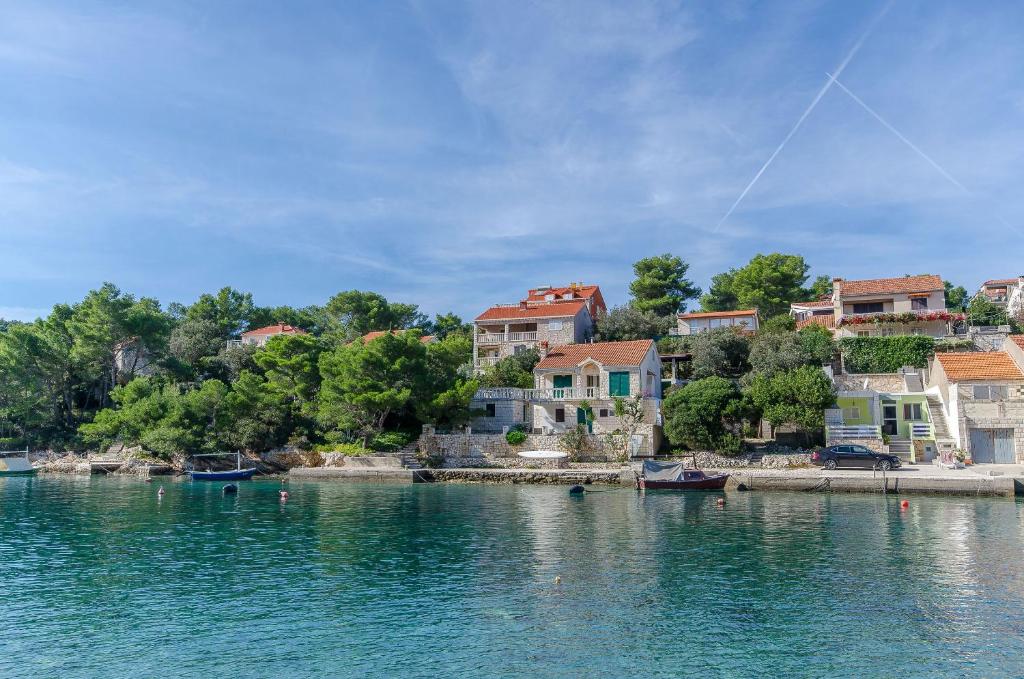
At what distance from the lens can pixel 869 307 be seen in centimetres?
5581

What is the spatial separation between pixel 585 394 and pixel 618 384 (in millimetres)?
2498

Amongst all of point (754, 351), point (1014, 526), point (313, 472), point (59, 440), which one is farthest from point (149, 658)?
point (59, 440)

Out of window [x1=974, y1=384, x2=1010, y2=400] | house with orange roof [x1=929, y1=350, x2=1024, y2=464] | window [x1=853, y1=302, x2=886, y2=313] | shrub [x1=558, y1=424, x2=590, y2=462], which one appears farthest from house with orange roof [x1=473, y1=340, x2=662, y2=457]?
window [x1=974, y1=384, x2=1010, y2=400]

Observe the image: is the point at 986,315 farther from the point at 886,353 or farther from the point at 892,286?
the point at 886,353

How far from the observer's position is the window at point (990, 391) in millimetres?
39625

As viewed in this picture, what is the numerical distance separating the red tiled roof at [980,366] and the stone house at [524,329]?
29030 millimetres

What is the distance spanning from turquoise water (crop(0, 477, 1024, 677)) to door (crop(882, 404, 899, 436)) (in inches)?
551

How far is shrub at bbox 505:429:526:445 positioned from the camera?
1897 inches

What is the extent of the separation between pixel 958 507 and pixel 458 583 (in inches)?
960

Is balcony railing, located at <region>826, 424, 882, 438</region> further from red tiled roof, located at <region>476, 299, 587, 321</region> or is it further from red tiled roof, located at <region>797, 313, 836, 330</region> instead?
red tiled roof, located at <region>476, 299, 587, 321</region>

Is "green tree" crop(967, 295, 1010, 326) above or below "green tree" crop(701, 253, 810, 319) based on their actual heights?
below

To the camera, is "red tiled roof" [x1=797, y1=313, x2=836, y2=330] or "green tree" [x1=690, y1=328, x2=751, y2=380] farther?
"red tiled roof" [x1=797, y1=313, x2=836, y2=330]

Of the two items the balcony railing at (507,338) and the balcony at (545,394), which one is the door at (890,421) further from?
the balcony railing at (507,338)

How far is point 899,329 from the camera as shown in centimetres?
5397
